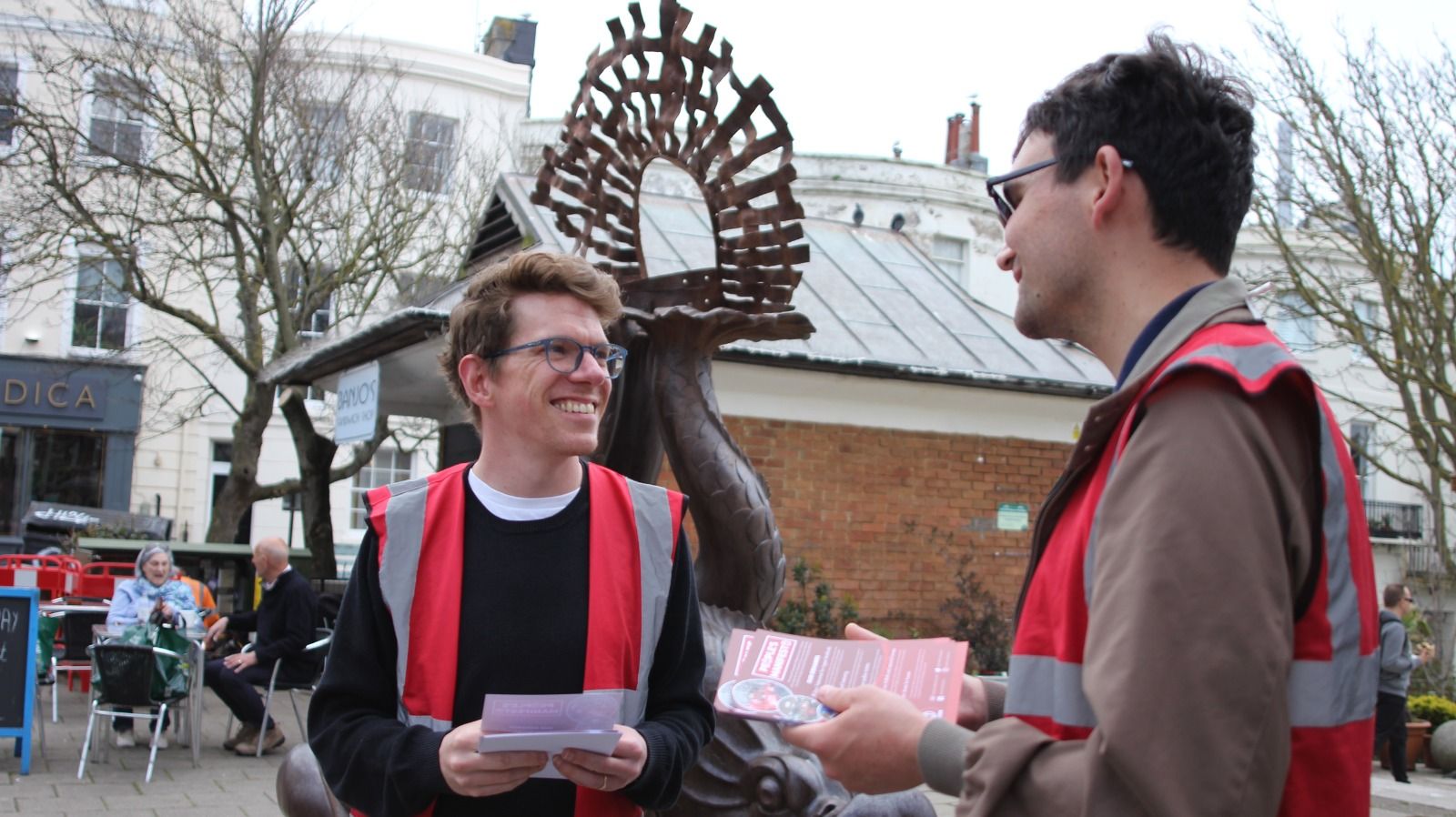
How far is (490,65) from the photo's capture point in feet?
99.2

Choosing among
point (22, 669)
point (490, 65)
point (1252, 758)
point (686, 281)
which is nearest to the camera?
point (1252, 758)

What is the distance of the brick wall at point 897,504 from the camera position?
12820mm

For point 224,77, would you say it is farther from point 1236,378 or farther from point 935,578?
point 1236,378

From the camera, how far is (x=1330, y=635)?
1.47 metres

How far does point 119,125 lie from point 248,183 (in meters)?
1.99

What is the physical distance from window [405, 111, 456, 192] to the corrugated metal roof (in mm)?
5303

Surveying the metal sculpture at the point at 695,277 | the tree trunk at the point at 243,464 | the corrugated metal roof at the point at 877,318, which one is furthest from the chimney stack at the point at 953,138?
the metal sculpture at the point at 695,277

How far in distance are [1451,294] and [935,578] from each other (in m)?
6.72

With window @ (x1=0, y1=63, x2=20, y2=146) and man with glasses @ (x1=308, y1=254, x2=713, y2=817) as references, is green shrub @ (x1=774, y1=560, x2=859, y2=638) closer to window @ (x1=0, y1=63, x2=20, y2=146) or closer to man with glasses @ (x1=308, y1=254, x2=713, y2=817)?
man with glasses @ (x1=308, y1=254, x2=713, y2=817)

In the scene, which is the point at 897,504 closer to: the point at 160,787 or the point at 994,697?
the point at 160,787

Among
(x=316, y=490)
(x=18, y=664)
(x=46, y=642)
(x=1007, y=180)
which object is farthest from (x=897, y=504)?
(x=1007, y=180)

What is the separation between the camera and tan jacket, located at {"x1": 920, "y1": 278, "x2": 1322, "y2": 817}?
1.37 metres

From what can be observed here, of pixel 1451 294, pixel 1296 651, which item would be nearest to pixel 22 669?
pixel 1296 651

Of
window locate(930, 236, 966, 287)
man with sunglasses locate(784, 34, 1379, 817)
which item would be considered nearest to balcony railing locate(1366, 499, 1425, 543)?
window locate(930, 236, 966, 287)
